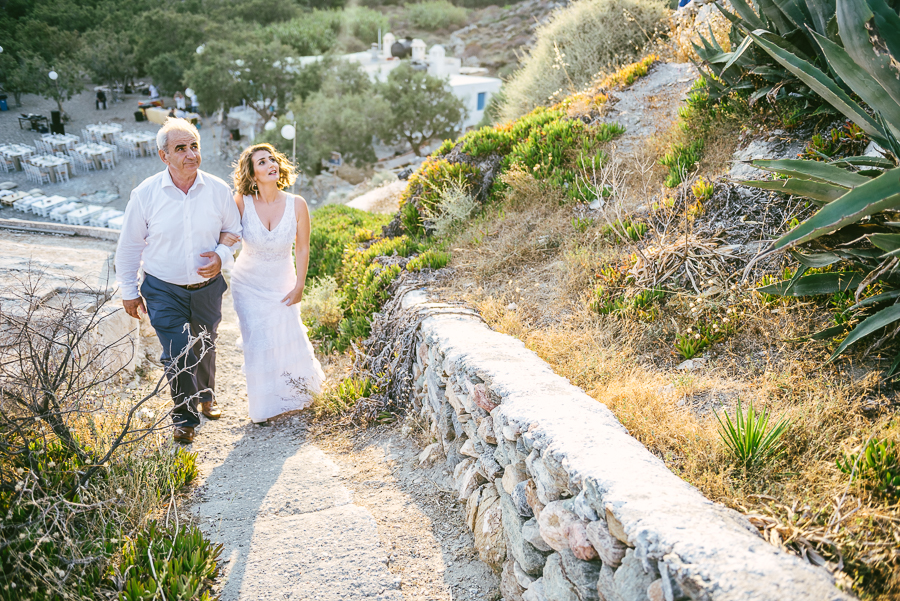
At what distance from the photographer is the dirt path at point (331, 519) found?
9.48 ft

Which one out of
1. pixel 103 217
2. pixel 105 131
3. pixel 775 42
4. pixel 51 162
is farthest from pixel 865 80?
pixel 105 131

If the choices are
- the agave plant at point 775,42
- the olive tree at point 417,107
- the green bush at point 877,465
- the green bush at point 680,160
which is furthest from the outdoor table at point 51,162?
the green bush at point 877,465

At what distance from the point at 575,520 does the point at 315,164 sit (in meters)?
27.0

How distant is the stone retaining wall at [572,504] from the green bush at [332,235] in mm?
5047

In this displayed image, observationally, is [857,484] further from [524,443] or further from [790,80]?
[790,80]

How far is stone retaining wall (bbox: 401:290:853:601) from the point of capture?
168cm

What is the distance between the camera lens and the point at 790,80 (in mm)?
4422

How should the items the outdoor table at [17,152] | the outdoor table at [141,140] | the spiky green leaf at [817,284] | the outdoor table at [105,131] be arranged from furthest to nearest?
the outdoor table at [105,131] → the outdoor table at [141,140] → the outdoor table at [17,152] → the spiky green leaf at [817,284]

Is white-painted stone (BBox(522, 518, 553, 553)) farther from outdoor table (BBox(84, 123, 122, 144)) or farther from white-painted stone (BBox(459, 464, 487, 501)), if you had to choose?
outdoor table (BBox(84, 123, 122, 144))

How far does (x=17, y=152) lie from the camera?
68.4 feet

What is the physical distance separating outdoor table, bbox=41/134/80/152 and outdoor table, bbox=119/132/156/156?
214 cm

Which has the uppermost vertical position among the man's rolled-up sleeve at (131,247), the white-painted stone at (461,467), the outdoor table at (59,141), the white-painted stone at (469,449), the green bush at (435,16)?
the green bush at (435,16)

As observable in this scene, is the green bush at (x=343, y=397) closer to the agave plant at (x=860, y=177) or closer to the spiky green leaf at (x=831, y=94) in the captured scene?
the agave plant at (x=860, y=177)

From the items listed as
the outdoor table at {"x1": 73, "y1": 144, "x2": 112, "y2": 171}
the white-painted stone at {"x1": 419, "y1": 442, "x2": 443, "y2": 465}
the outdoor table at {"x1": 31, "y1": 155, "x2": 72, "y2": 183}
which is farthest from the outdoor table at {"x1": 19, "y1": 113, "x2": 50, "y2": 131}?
the white-painted stone at {"x1": 419, "y1": 442, "x2": 443, "y2": 465}
